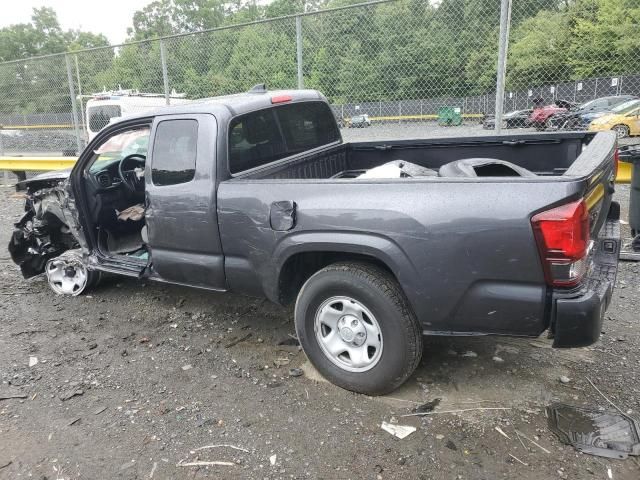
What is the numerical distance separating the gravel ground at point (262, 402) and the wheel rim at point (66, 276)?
60cm

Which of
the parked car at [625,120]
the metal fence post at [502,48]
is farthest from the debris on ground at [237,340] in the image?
the parked car at [625,120]

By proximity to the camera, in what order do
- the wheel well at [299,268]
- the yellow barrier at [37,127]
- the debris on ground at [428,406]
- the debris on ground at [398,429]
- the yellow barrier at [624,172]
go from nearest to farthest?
the debris on ground at [398,429] < the debris on ground at [428,406] < the wheel well at [299,268] < the yellow barrier at [624,172] < the yellow barrier at [37,127]

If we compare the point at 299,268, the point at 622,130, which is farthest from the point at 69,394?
the point at 622,130

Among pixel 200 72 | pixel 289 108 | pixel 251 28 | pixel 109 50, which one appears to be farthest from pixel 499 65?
pixel 109 50

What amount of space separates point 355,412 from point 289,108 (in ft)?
8.09

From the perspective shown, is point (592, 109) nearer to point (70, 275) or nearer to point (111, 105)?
point (111, 105)

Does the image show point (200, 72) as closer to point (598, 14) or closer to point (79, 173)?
point (79, 173)

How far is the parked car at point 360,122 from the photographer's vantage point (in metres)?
7.98

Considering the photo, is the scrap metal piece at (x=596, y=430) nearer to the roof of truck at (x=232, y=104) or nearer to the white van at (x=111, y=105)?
the roof of truck at (x=232, y=104)

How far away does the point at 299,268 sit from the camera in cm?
341

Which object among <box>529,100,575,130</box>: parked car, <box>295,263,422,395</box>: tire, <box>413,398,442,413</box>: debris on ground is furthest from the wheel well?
<box>529,100,575,130</box>: parked car

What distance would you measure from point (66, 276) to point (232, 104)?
8.95 ft

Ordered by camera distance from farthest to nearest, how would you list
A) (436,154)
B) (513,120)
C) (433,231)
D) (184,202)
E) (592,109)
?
(592,109) → (513,120) → (436,154) → (184,202) → (433,231)

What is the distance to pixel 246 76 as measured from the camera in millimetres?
9359
